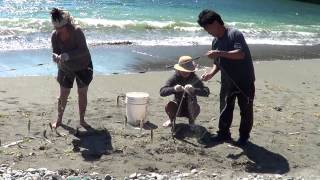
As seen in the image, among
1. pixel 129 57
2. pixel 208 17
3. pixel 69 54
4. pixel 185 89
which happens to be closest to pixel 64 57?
pixel 69 54

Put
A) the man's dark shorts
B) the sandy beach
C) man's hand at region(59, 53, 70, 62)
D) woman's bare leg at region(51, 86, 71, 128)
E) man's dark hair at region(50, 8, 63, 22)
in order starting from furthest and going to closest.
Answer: woman's bare leg at region(51, 86, 71, 128) → the man's dark shorts → man's hand at region(59, 53, 70, 62) → man's dark hair at region(50, 8, 63, 22) → the sandy beach

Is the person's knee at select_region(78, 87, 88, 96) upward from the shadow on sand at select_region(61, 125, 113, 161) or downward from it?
upward

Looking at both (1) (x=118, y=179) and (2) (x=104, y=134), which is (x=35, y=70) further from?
(1) (x=118, y=179)

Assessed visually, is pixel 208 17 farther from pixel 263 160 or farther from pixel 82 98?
pixel 82 98

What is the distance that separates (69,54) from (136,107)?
3.89ft

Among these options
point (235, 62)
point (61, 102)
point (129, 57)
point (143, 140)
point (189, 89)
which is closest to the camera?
point (235, 62)

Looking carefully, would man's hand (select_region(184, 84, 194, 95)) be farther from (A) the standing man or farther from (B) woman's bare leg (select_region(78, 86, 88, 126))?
(B) woman's bare leg (select_region(78, 86, 88, 126))

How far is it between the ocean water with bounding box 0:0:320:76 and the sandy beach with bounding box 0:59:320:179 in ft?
8.09

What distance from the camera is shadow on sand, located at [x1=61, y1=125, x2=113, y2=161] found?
6.60 m

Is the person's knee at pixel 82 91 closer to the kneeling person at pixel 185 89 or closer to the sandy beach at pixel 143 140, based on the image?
the sandy beach at pixel 143 140

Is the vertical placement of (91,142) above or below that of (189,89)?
below

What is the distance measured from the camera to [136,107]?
25.1 feet

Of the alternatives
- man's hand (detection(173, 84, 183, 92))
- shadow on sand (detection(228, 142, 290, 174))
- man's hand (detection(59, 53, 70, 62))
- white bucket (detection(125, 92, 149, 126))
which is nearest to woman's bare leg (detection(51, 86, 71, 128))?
man's hand (detection(59, 53, 70, 62))

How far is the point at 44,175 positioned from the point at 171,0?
26.1 metres
